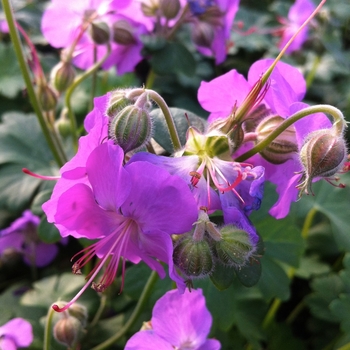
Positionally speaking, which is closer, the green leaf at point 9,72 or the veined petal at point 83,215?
the veined petal at point 83,215

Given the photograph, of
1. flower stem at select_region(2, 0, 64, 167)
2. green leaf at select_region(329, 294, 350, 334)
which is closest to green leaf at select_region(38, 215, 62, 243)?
flower stem at select_region(2, 0, 64, 167)

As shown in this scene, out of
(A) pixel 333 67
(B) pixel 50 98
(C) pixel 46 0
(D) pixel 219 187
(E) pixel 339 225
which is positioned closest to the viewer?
(D) pixel 219 187

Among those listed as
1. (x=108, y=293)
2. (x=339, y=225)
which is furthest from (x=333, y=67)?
(x=108, y=293)

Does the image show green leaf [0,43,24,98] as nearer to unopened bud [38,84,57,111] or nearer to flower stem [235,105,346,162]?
unopened bud [38,84,57,111]

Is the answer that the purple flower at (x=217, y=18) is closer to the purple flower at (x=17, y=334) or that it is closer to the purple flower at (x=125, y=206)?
the purple flower at (x=125, y=206)

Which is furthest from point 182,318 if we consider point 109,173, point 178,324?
point 109,173

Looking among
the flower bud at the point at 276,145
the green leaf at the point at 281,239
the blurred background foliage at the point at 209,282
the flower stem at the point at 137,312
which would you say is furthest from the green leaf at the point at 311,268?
the flower bud at the point at 276,145

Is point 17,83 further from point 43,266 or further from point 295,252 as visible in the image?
point 295,252
